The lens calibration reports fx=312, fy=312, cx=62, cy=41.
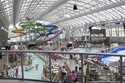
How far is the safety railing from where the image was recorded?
6.99 m

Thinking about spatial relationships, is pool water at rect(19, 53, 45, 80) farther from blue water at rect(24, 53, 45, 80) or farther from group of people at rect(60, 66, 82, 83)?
group of people at rect(60, 66, 82, 83)

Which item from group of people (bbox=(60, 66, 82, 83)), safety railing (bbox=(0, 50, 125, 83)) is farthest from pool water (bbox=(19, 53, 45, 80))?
group of people (bbox=(60, 66, 82, 83))

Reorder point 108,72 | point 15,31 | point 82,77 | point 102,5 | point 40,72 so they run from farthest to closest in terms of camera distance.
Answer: point 102,5 < point 15,31 < point 40,72 < point 108,72 < point 82,77

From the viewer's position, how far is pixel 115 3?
39344 millimetres

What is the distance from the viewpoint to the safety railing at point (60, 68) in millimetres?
6992

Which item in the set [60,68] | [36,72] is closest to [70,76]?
[60,68]

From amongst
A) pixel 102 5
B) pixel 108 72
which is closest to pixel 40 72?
pixel 108 72

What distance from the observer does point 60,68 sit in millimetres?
8789

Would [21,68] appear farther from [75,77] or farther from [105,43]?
[105,43]

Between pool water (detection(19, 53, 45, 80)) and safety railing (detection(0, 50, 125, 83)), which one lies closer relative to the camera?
safety railing (detection(0, 50, 125, 83))

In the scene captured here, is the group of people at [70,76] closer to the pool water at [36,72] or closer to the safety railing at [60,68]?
the safety railing at [60,68]

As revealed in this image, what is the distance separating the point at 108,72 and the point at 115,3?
32.7 m

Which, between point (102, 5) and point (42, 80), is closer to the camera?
point (42, 80)

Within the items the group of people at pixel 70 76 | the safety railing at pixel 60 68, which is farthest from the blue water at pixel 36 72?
the group of people at pixel 70 76
